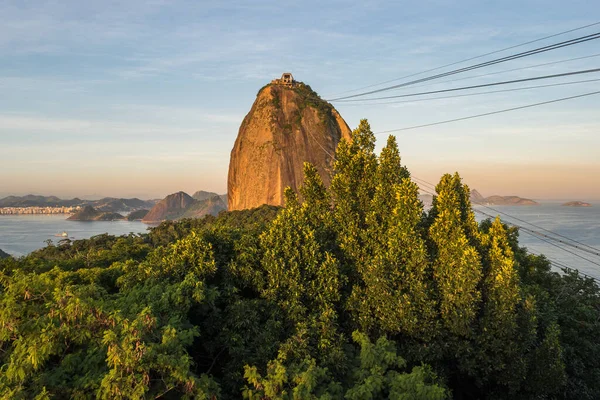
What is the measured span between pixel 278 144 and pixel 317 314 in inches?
1780

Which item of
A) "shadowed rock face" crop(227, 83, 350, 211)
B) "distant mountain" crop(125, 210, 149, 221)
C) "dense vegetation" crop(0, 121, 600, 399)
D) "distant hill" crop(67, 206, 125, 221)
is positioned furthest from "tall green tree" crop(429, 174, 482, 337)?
"distant mountain" crop(125, 210, 149, 221)

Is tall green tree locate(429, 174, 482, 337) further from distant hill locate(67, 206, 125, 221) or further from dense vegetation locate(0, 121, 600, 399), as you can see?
distant hill locate(67, 206, 125, 221)

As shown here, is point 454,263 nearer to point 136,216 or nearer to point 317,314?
point 317,314

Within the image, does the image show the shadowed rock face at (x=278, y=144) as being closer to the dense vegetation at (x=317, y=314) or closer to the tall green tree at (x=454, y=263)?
the dense vegetation at (x=317, y=314)

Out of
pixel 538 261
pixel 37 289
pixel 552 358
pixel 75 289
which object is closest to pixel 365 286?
pixel 552 358

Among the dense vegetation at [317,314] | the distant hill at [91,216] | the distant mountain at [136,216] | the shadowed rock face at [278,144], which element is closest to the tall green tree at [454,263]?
the dense vegetation at [317,314]

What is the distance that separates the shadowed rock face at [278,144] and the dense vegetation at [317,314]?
38.8 metres

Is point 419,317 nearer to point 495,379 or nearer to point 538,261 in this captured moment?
point 495,379

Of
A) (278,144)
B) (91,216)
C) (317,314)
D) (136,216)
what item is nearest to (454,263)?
(317,314)

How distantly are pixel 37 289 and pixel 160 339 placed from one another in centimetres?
372

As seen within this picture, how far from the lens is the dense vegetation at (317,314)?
7793 millimetres

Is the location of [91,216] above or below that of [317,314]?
below

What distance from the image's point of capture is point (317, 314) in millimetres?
10633

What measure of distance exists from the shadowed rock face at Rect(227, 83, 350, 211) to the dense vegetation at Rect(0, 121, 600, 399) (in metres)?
38.8
